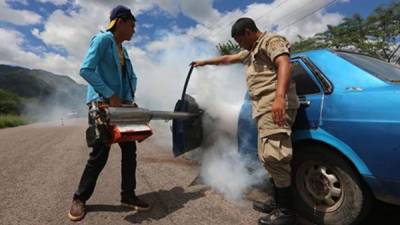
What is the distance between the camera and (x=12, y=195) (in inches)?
164

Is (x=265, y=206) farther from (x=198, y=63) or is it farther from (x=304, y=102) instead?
(x=198, y=63)

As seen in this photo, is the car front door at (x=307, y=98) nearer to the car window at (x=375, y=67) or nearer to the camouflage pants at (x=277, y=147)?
the camouflage pants at (x=277, y=147)

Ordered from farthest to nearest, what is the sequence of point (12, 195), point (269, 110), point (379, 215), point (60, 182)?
point (60, 182)
point (12, 195)
point (379, 215)
point (269, 110)

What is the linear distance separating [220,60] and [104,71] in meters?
1.42

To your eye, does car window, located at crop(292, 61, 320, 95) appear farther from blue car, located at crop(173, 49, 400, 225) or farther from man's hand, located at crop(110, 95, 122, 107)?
man's hand, located at crop(110, 95, 122, 107)

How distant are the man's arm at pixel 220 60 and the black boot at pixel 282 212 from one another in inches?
63.1

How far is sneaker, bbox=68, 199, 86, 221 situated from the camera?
332 cm

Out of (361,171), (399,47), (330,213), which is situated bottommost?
(330,213)

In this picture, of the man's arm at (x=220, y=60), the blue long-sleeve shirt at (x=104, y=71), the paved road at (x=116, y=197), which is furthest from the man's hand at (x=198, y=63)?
the paved road at (x=116, y=197)

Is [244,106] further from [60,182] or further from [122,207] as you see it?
[60,182]

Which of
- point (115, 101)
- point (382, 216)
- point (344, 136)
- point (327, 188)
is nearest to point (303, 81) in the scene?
point (344, 136)

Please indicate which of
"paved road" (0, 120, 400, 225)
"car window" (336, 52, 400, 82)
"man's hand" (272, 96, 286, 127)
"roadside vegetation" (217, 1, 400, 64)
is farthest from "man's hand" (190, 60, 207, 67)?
"roadside vegetation" (217, 1, 400, 64)

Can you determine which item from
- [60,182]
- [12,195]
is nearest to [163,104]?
[60,182]

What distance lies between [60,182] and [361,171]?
3.79 m
